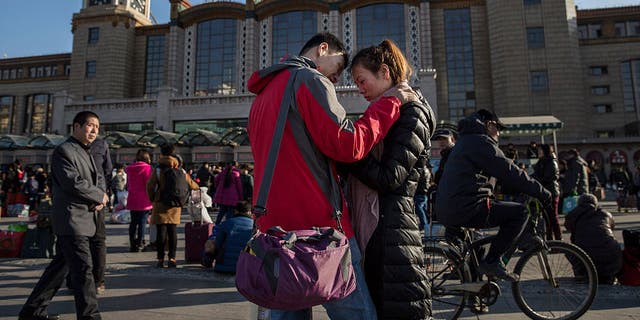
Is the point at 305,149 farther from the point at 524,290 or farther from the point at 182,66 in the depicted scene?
the point at 182,66

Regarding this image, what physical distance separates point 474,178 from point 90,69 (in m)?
51.9

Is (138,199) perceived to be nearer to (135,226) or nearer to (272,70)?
(135,226)

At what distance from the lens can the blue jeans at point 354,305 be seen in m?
1.72

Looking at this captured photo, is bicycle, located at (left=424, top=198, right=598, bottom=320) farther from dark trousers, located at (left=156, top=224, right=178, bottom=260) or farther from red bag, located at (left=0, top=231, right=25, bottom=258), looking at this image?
red bag, located at (left=0, top=231, right=25, bottom=258)

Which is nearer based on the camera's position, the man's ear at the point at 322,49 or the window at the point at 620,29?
the man's ear at the point at 322,49

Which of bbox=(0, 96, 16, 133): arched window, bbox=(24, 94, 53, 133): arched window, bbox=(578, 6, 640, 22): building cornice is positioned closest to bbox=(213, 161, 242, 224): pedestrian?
bbox=(578, 6, 640, 22): building cornice

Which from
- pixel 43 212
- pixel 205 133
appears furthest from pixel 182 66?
pixel 43 212

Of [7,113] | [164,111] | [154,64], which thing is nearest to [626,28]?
[164,111]

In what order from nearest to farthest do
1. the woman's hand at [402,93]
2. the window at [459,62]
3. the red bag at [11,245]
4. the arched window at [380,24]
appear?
the woman's hand at [402,93] → the red bag at [11,245] → the window at [459,62] → the arched window at [380,24]

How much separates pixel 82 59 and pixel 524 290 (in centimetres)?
5330

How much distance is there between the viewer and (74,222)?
3.49 metres

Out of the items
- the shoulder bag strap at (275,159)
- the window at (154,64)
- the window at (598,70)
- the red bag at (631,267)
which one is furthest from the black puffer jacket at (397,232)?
the window at (598,70)

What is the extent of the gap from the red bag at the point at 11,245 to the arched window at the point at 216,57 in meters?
35.7

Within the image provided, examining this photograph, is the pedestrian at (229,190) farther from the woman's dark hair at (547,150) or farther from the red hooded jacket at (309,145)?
the red hooded jacket at (309,145)
